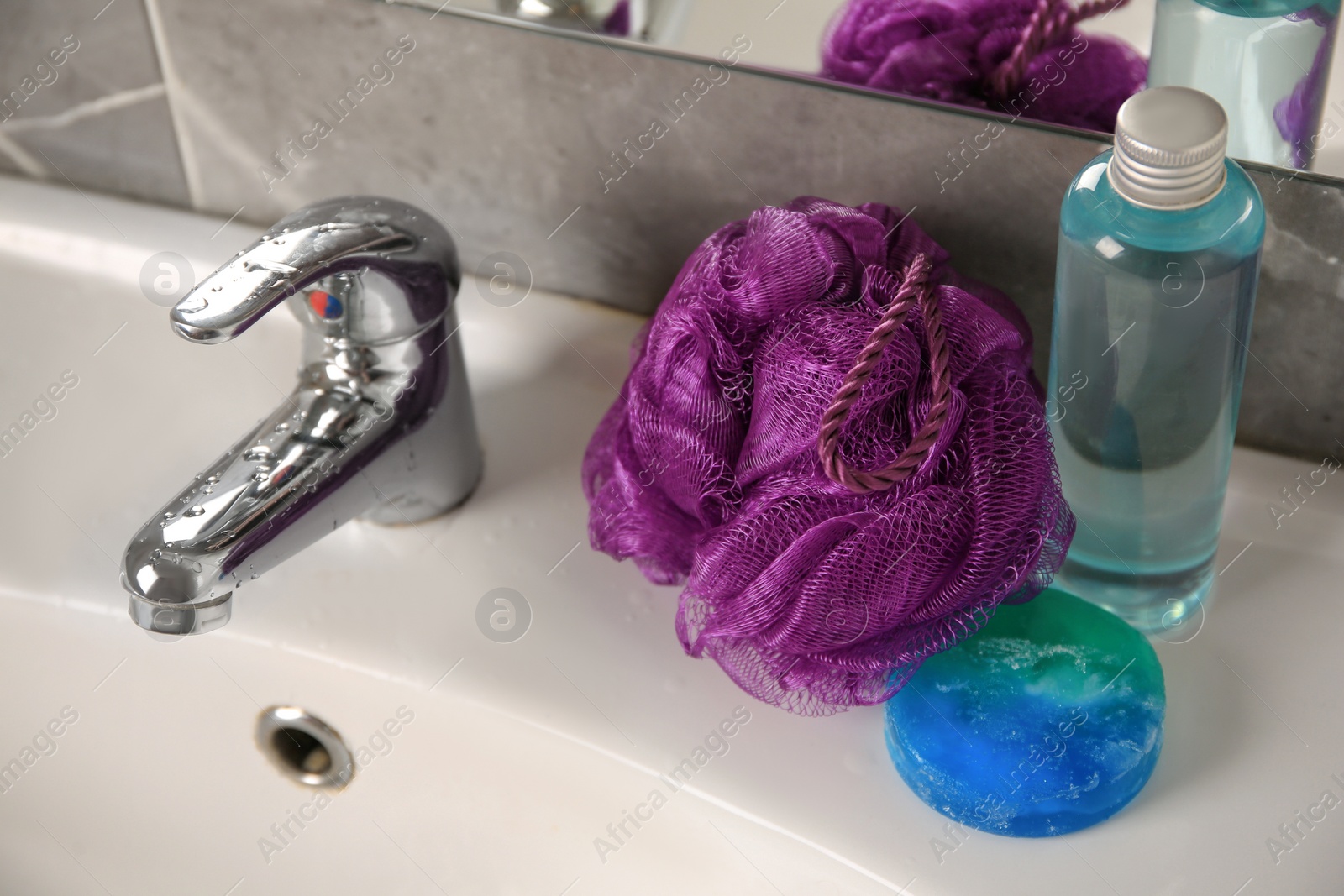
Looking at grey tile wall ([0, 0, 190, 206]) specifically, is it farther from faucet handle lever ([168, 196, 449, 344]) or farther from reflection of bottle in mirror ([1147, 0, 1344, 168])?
reflection of bottle in mirror ([1147, 0, 1344, 168])

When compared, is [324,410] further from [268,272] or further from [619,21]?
[619,21]

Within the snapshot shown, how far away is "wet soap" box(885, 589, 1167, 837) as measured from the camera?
1.34 feet

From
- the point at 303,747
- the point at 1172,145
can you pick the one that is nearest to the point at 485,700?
the point at 303,747

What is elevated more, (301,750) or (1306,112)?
(1306,112)

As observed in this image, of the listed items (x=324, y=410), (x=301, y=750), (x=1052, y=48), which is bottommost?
(x=301, y=750)

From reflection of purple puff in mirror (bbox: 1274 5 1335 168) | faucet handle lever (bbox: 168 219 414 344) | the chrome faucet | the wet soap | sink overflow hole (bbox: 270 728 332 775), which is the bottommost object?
sink overflow hole (bbox: 270 728 332 775)

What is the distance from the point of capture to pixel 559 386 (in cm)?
59

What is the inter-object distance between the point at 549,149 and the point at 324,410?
15 centimetres

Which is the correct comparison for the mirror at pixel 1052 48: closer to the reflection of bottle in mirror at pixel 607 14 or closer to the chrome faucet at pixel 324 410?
the reflection of bottle in mirror at pixel 607 14

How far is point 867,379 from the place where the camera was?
0.40 m

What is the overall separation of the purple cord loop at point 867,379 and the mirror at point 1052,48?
0.10 metres

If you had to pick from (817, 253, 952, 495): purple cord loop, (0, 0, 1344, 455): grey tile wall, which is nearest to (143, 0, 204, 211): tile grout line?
(0, 0, 1344, 455): grey tile wall

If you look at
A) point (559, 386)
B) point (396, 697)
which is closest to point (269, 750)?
point (396, 697)

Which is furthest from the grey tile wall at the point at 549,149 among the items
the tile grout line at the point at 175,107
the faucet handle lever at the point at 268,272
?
the faucet handle lever at the point at 268,272
